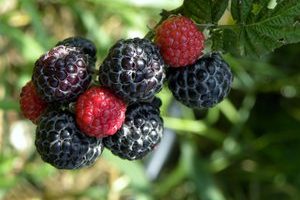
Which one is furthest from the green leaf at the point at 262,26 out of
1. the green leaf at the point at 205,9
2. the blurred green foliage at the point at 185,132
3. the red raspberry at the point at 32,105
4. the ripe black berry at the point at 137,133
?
the blurred green foliage at the point at 185,132

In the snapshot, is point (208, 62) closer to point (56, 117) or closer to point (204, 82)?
point (204, 82)

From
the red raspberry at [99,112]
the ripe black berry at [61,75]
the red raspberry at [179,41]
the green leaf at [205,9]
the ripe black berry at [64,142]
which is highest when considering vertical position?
the green leaf at [205,9]

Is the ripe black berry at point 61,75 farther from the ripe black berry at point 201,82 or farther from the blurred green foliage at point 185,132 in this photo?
the blurred green foliage at point 185,132

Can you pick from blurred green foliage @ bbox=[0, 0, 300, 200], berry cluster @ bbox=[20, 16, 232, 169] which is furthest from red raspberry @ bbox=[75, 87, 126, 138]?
blurred green foliage @ bbox=[0, 0, 300, 200]

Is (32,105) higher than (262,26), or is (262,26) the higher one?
(262,26)

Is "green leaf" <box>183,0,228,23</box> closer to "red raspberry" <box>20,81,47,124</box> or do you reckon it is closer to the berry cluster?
the berry cluster

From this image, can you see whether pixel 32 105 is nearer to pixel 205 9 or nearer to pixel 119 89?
pixel 119 89

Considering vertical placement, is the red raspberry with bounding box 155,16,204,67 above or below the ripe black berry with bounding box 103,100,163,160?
above

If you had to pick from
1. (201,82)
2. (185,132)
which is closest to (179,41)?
(201,82)
